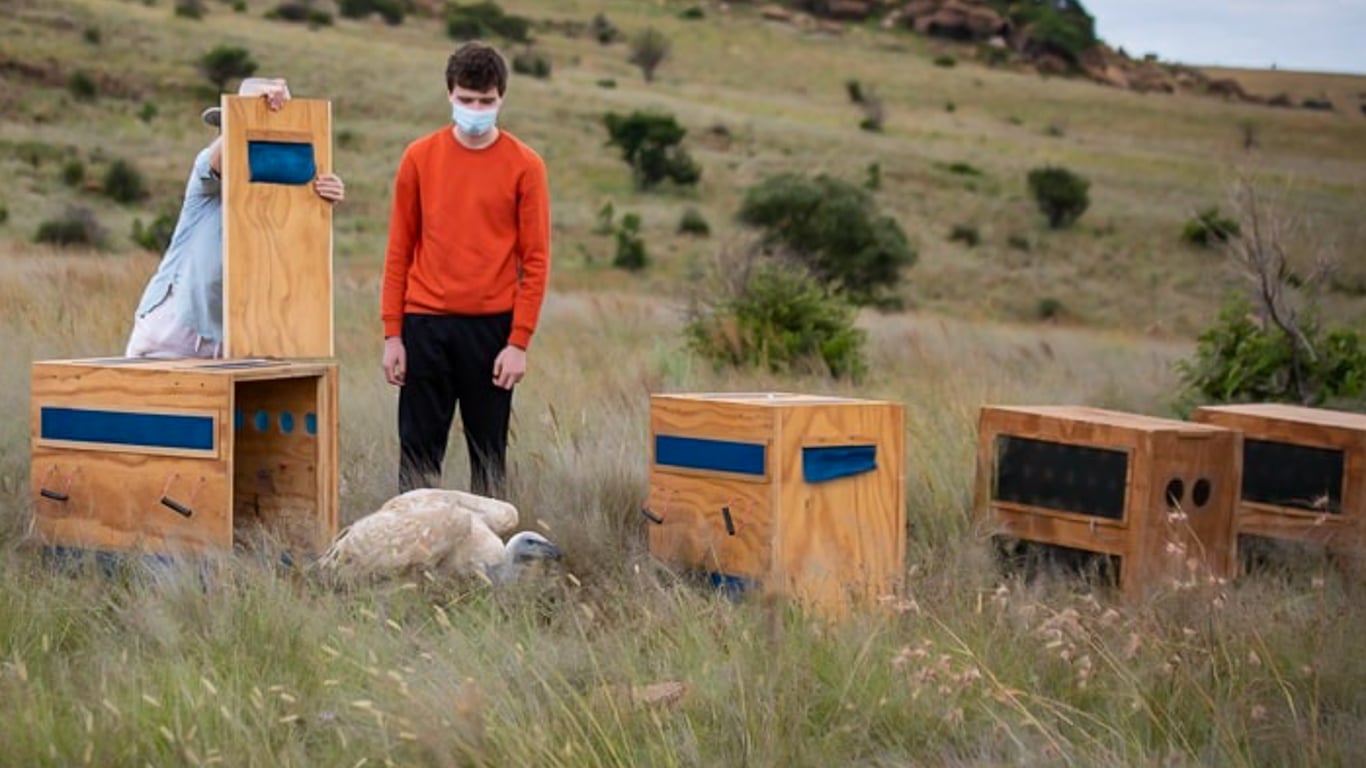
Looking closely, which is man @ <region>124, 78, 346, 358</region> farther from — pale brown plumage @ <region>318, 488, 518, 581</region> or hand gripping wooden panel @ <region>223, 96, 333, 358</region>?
pale brown plumage @ <region>318, 488, 518, 581</region>

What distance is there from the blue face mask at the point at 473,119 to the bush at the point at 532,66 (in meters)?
50.9

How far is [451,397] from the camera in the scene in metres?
7.30

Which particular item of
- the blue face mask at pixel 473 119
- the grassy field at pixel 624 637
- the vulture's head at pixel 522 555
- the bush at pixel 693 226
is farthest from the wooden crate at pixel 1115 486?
the bush at pixel 693 226

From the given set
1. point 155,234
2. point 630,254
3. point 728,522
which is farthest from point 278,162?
point 630,254

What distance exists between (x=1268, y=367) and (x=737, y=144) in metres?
39.5

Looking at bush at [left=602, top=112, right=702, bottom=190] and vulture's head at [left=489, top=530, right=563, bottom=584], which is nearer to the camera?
vulture's head at [left=489, top=530, right=563, bottom=584]

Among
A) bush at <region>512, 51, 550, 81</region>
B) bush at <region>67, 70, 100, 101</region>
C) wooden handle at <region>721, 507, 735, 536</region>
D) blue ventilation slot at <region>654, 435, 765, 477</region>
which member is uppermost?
bush at <region>512, 51, 550, 81</region>

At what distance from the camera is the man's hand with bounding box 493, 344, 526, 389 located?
7.02 meters

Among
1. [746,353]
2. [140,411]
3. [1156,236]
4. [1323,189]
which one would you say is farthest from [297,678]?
[1323,189]

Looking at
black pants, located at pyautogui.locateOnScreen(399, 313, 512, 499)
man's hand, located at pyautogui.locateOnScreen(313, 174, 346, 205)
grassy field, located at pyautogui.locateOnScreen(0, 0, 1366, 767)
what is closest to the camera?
grassy field, located at pyautogui.locateOnScreen(0, 0, 1366, 767)

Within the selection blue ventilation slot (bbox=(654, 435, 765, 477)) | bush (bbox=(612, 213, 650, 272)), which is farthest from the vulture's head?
bush (bbox=(612, 213, 650, 272))

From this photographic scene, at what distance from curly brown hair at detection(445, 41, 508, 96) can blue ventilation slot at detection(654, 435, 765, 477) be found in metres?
1.47

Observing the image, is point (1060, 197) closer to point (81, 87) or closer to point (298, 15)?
point (81, 87)

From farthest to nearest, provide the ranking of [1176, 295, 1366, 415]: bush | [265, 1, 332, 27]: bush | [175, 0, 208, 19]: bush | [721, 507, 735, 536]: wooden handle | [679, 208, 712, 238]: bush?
[265, 1, 332, 27]: bush → [175, 0, 208, 19]: bush → [679, 208, 712, 238]: bush → [1176, 295, 1366, 415]: bush → [721, 507, 735, 536]: wooden handle
